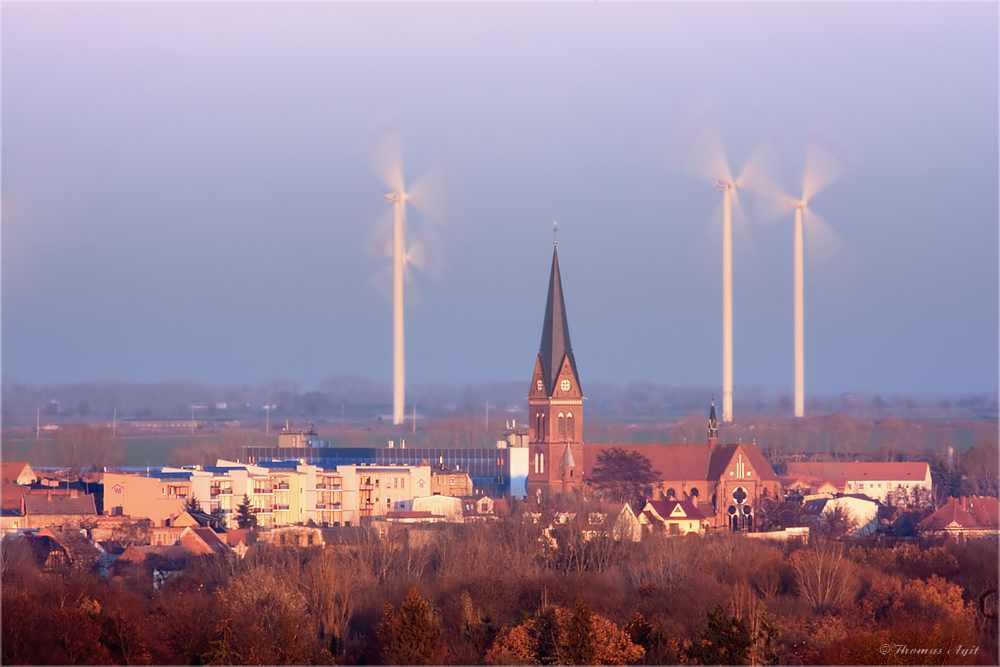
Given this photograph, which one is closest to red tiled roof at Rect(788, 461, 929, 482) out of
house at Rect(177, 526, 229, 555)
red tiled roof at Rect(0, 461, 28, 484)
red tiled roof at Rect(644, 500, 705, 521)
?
red tiled roof at Rect(644, 500, 705, 521)

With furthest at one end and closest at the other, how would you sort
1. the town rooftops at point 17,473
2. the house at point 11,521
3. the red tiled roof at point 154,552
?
the town rooftops at point 17,473 → the house at point 11,521 → the red tiled roof at point 154,552

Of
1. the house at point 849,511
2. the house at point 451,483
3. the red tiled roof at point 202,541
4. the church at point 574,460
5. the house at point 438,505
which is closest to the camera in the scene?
the red tiled roof at point 202,541

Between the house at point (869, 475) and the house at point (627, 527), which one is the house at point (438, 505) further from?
the house at point (869, 475)

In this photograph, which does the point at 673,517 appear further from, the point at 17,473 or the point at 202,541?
the point at 17,473

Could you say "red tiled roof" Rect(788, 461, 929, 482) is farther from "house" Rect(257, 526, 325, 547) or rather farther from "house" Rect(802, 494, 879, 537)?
"house" Rect(257, 526, 325, 547)

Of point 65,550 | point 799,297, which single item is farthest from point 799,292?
point 65,550

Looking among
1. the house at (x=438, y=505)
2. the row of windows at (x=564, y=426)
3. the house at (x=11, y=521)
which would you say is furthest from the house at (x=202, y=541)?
the row of windows at (x=564, y=426)
